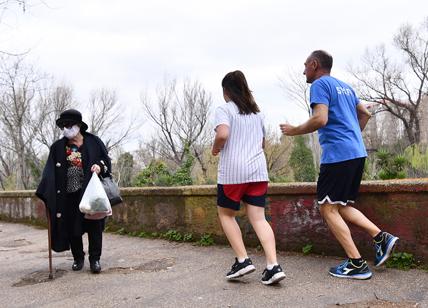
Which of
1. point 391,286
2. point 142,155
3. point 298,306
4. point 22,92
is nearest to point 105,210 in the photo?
point 298,306

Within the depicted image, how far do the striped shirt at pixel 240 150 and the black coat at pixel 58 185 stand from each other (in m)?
1.55

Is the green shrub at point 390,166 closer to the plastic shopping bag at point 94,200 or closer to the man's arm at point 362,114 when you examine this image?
the man's arm at point 362,114

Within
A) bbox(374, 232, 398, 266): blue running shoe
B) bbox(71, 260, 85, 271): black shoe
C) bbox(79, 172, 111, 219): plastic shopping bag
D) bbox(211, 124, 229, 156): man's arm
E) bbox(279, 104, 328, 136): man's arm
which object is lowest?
bbox(71, 260, 85, 271): black shoe

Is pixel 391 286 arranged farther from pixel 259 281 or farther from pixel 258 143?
pixel 258 143

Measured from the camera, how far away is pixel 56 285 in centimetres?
405

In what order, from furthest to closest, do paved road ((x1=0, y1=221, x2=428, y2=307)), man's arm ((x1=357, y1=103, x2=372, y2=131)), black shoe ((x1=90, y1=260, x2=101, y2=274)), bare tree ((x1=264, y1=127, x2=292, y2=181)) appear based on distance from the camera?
bare tree ((x1=264, y1=127, x2=292, y2=181)), black shoe ((x1=90, y1=260, x2=101, y2=274)), man's arm ((x1=357, y1=103, x2=372, y2=131)), paved road ((x1=0, y1=221, x2=428, y2=307))

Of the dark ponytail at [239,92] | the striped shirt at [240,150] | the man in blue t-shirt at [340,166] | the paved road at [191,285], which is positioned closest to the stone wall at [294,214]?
the paved road at [191,285]

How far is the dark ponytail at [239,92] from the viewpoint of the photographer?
379cm

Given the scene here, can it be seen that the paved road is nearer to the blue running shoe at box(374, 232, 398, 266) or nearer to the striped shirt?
the blue running shoe at box(374, 232, 398, 266)

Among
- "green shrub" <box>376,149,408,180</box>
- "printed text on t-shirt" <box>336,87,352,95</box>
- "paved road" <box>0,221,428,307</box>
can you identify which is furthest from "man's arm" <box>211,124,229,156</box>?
"green shrub" <box>376,149,408,180</box>

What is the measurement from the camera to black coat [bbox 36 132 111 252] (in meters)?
4.48

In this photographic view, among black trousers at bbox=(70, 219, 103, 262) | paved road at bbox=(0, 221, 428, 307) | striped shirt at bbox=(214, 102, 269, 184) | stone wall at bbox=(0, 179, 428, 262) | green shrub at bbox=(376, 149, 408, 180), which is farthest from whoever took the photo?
green shrub at bbox=(376, 149, 408, 180)

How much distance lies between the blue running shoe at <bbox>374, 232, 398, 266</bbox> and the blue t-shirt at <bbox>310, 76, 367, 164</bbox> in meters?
0.66

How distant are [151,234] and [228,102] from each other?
3176 mm
